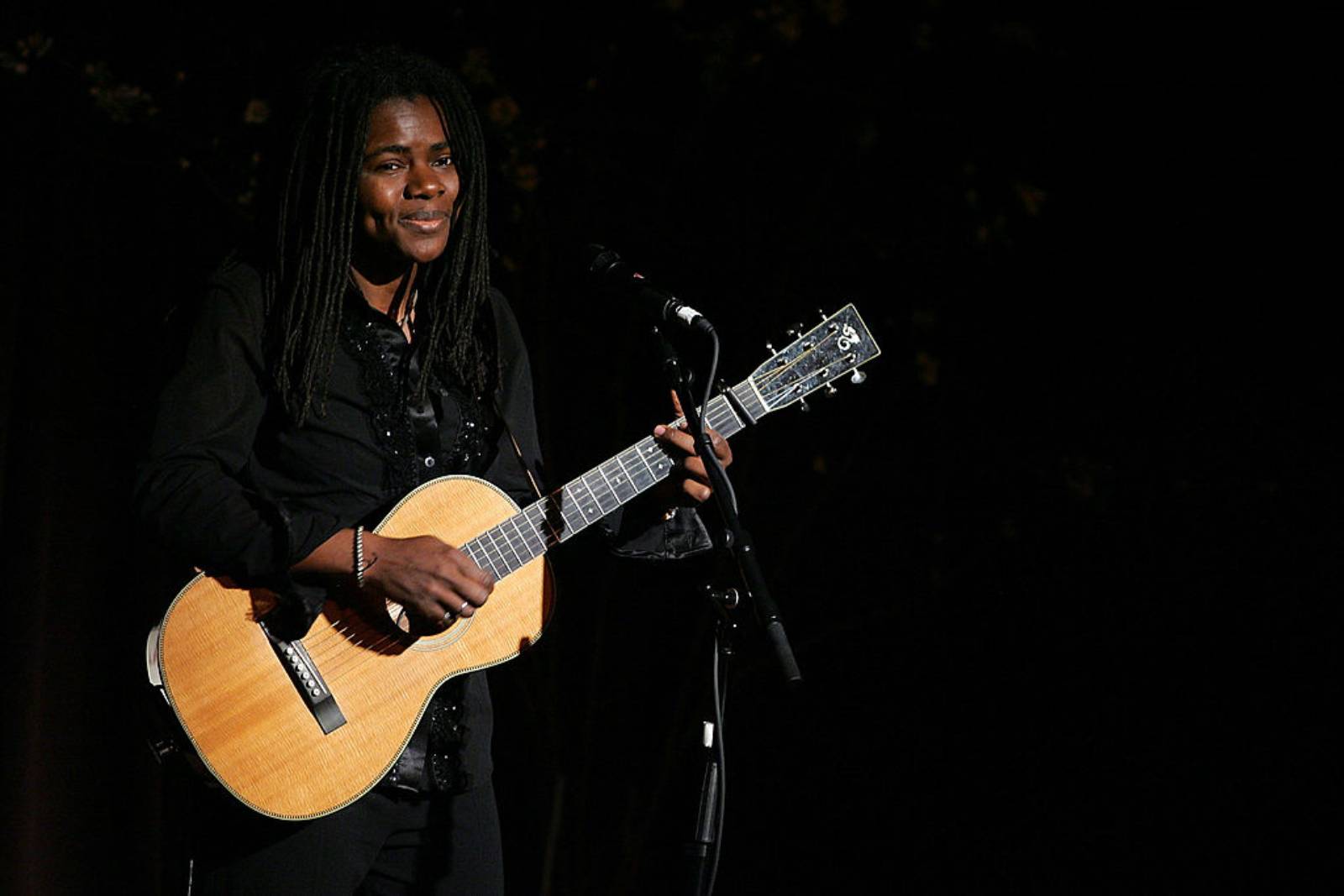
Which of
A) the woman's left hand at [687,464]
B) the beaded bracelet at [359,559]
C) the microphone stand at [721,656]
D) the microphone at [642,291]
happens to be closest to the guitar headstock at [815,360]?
the woman's left hand at [687,464]

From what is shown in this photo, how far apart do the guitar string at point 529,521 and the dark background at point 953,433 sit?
1482mm

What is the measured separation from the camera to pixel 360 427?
2.15m

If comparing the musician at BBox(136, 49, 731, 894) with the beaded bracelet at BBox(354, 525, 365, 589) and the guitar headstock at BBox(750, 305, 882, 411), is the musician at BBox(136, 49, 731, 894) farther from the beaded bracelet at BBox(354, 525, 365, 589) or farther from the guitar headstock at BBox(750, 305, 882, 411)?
the guitar headstock at BBox(750, 305, 882, 411)

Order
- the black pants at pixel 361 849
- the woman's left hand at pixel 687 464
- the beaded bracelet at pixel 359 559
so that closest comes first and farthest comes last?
the black pants at pixel 361 849, the beaded bracelet at pixel 359 559, the woman's left hand at pixel 687 464

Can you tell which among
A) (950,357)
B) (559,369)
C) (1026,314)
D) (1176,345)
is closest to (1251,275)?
(1176,345)

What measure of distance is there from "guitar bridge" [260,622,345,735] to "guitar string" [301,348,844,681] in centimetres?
2

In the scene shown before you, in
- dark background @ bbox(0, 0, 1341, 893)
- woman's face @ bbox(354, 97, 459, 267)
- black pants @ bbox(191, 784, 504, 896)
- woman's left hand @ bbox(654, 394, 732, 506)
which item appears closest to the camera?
black pants @ bbox(191, 784, 504, 896)

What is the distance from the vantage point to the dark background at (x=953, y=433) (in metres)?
3.89

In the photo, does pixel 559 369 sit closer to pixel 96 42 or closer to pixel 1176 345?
pixel 96 42

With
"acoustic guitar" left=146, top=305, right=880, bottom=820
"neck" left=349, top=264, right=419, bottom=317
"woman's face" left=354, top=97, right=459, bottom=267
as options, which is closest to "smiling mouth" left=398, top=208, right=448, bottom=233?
"woman's face" left=354, top=97, right=459, bottom=267

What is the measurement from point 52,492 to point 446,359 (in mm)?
1497

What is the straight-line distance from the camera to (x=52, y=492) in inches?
128

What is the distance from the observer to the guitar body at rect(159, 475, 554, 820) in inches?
77.5

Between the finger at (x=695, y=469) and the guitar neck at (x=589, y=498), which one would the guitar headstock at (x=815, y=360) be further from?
the finger at (x=695, y=469)
